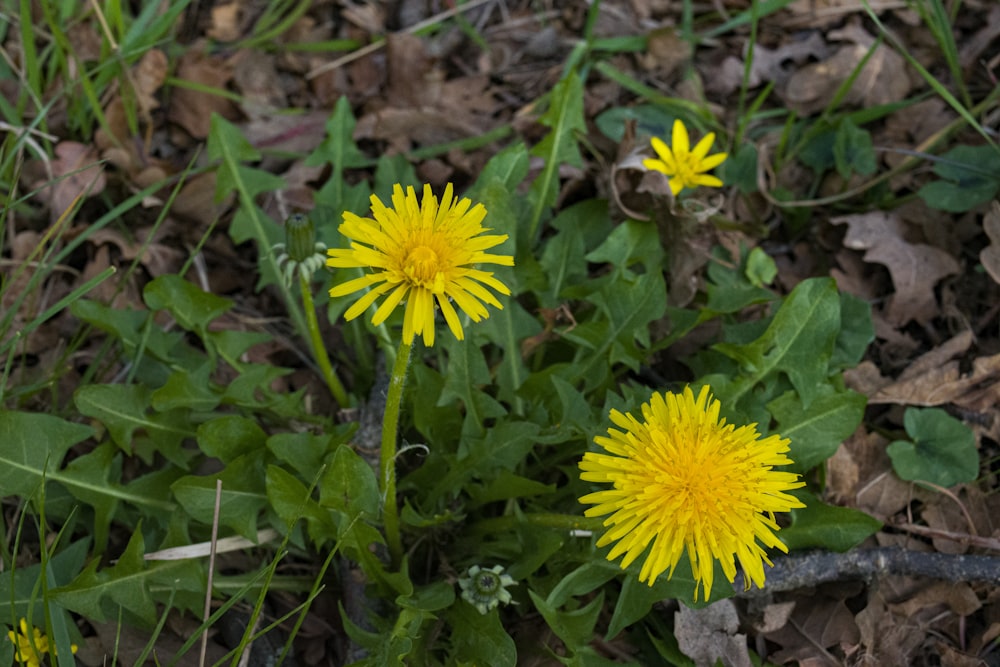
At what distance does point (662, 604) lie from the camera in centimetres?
246

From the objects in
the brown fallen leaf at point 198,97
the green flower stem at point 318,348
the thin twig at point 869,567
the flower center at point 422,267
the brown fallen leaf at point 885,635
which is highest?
the flower center at point 422,267

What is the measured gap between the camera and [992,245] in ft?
9.73

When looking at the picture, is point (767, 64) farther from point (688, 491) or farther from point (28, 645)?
point (28, 645)

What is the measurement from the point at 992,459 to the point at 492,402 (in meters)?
1.60

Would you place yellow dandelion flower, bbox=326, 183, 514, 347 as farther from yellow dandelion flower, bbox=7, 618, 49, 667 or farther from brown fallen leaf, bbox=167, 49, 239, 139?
brown fallen leaf, bbox=167, 49, 239, 139

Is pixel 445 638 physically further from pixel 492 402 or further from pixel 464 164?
pixel 464 164

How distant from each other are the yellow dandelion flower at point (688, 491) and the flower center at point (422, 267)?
1.63 feet

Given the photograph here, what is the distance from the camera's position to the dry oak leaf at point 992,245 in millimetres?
2902

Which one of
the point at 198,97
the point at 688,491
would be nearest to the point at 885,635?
the point at 688,491

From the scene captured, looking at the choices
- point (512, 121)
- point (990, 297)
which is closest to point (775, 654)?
point (990, 297)

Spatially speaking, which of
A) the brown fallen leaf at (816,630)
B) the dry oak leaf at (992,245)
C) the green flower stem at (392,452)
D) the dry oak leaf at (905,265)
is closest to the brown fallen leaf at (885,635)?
the brown fallen leaf at (816,630)

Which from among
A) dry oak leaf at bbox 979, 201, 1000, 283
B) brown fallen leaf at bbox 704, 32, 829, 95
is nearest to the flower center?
dry oak leaf at bbox 979, 201, 1000, 283

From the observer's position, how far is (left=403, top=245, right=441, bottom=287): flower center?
68.0 inches

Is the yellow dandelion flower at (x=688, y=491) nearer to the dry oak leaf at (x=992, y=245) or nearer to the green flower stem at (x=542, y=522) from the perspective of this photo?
the green flower stem at (x=542, y=522)
